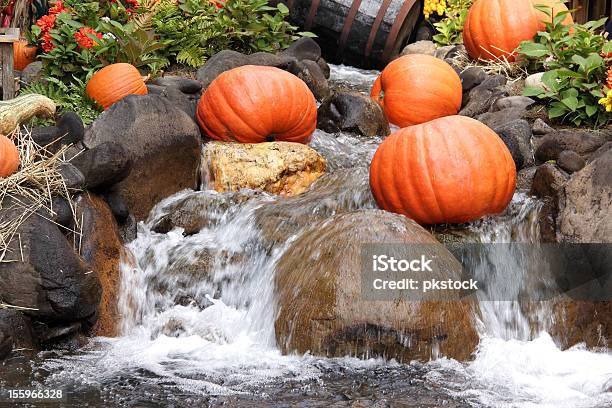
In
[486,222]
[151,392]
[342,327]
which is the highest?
[486,222]

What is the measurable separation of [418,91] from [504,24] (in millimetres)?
1318

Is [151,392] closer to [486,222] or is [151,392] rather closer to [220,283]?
[220,283]

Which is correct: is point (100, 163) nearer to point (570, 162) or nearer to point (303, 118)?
point (303, 118)

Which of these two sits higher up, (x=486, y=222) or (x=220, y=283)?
(x=486, y=222)

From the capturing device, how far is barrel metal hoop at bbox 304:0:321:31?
8.92 metres

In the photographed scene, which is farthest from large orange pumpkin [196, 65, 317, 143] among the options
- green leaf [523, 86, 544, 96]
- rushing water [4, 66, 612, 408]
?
green leaf [523, 86, 544, 96]

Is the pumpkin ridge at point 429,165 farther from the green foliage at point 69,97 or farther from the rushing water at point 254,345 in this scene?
the green foliage at point 69,97

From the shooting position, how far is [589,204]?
4.75 meters

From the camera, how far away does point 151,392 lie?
3912 mm

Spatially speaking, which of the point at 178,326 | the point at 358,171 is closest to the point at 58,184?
the point at 178,326

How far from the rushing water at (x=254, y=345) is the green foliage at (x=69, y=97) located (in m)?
1.00

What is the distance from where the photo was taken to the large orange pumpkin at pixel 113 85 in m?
Answer: 6.49

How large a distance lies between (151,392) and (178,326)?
972 millimetres

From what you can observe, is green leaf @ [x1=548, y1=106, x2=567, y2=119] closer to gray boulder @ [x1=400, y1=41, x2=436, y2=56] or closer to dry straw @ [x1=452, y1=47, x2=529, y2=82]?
dry straw @ [x1=452, y1=47, x2=529, y2=82]
